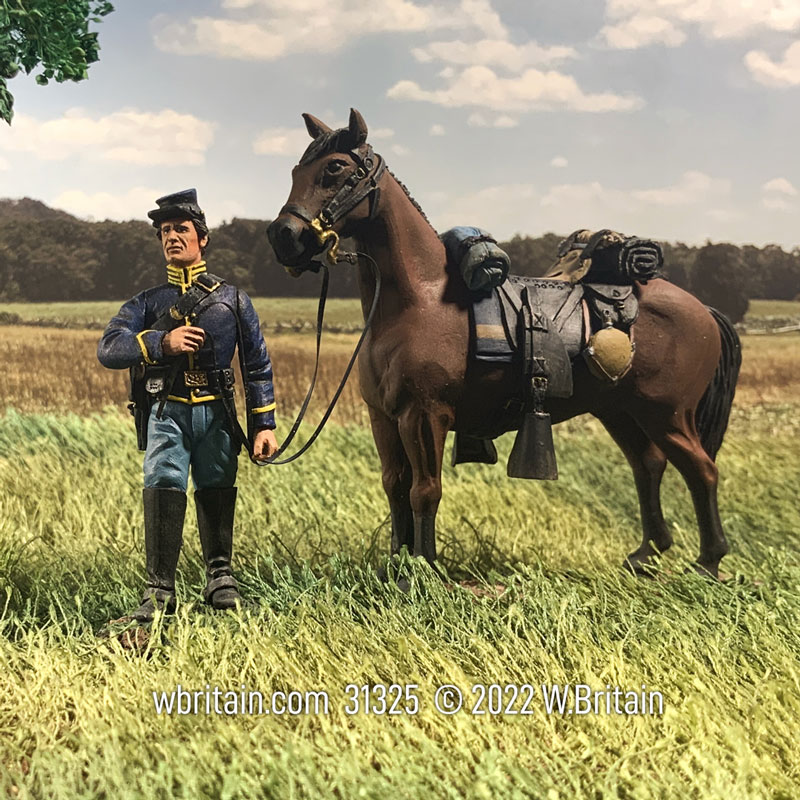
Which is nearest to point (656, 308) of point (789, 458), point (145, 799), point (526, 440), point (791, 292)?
point (526, 440)

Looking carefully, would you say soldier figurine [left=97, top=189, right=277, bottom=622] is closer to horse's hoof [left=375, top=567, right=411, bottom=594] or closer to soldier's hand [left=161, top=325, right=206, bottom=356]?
soldier's hand [left=161, top=325, right=206, bottom=356]

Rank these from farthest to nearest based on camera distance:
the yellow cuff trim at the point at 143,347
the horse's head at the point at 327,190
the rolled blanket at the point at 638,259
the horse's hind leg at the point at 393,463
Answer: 1. the rolled blanket at the point at 638,259
2. the horse's hind leg at the point at 393,463
3. the horse's head at the point at 327,190
4. the yellow cuff trim at the point at 143,347

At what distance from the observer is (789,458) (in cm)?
754

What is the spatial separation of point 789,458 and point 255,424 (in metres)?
6.05

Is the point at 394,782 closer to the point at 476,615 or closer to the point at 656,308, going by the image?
the point at 476,615

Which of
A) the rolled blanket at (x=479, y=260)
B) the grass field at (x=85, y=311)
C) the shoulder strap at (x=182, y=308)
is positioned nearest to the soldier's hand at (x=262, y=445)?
the shoulder strap at (x=182, y=308)

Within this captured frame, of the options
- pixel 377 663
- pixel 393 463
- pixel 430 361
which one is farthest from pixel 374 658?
pixel 430 361

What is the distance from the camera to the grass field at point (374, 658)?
2365mm

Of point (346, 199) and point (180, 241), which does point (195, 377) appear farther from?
point (346, 199)

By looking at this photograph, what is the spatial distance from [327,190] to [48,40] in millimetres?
1875

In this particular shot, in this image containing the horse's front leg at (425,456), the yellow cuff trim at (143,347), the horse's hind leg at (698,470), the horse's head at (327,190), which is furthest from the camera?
the horse's hind leg at (698,470)

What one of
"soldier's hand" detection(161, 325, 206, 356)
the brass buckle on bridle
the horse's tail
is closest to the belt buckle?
"soldier's hand" detection(161, 325, 206, 356)

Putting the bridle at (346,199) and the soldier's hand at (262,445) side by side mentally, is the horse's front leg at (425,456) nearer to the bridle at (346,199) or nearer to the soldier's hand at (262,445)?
the soldier's hand at (262,445)

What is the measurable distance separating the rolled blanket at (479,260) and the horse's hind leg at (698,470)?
1.24 meters
